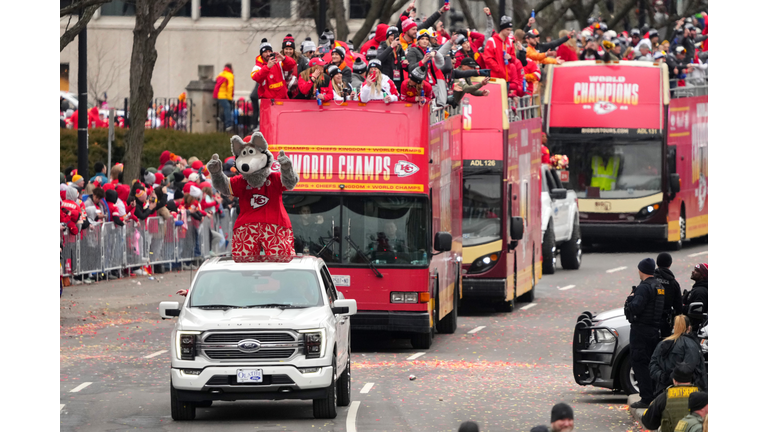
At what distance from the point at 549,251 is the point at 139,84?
8.87 meters

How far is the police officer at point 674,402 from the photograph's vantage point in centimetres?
1136

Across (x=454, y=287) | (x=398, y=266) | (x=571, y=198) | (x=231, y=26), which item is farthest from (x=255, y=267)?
(x=231, y=26)

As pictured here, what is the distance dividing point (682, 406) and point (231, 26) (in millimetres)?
51076

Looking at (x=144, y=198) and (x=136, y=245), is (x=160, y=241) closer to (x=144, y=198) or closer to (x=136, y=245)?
(x=136, y=245)

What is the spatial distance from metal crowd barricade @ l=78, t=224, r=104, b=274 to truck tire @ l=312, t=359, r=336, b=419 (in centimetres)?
1225

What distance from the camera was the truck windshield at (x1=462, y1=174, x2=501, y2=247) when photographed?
23625 millimetres

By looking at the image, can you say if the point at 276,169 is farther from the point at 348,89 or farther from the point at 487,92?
the point at 487,92

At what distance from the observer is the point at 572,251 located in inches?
1216

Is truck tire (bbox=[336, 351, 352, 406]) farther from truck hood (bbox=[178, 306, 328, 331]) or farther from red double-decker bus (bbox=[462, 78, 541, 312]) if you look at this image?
red double-decker bus (bbox=[462, 78, 541, 312])

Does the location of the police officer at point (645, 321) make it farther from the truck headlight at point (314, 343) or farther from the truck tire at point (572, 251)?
the truck tire at point (572, 251)

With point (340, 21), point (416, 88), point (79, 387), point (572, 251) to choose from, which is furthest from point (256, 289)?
point (340, 21)

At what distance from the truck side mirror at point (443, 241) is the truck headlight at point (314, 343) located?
505 centimetres

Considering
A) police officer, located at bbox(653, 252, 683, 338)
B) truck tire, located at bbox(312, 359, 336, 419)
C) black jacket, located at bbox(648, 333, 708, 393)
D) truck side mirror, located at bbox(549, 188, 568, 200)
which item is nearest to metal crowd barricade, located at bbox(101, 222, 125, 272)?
truck side mirror, located at bbox(549, 188, 568, 200)

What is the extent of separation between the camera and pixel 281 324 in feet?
45.3
